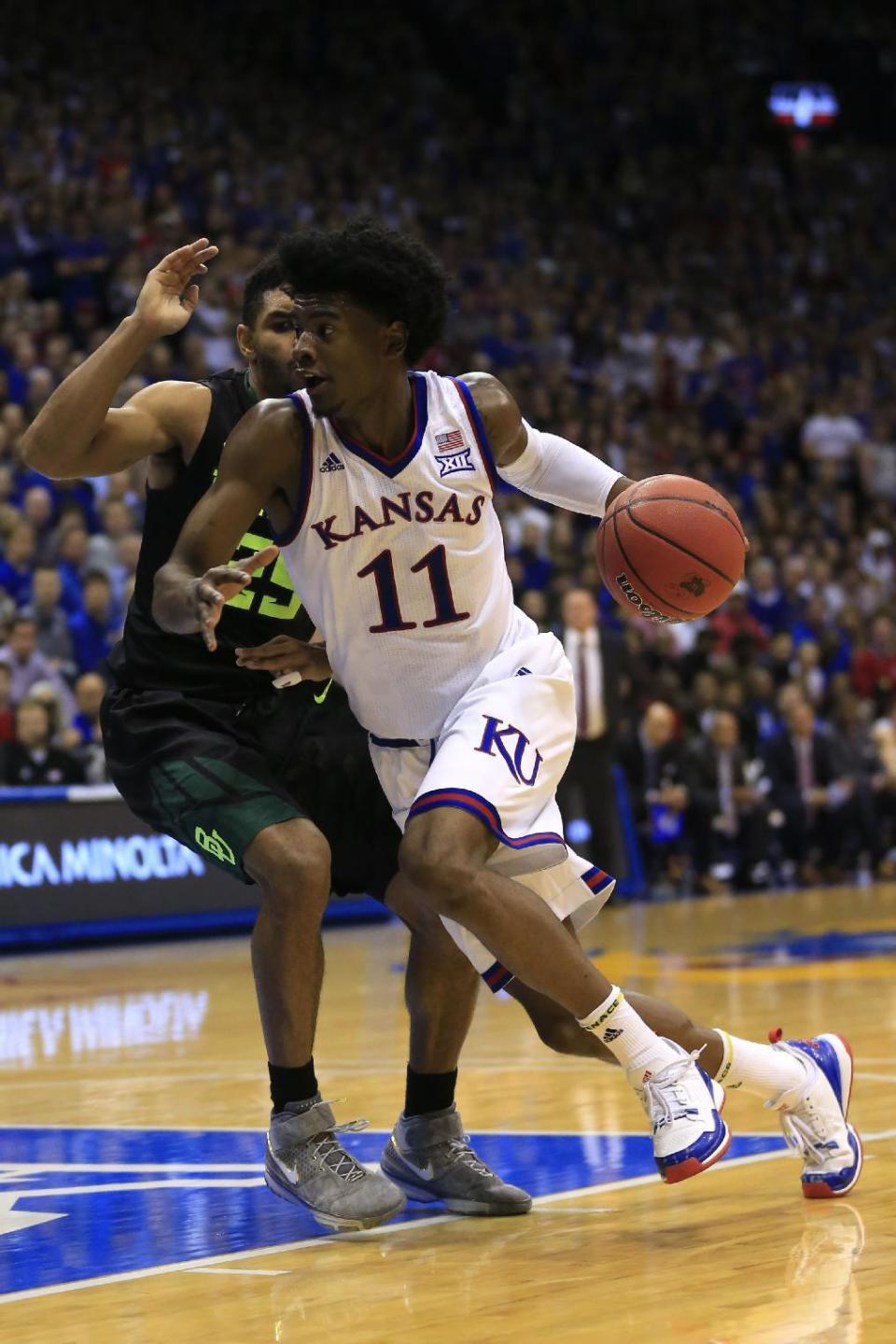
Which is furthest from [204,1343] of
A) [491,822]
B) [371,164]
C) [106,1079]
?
[371,164]

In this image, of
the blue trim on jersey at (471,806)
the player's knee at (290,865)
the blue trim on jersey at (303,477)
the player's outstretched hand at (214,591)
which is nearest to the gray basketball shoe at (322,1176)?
the player's knee at (290,865)

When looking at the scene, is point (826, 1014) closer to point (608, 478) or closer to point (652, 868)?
point (608, 478)

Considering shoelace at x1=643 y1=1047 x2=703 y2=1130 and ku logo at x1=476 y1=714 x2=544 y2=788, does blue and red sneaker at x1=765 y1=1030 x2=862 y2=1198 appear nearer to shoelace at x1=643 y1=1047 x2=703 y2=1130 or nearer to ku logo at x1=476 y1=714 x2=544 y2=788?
shoelace at x1=643 y1=1047 x2=703 y2=1130

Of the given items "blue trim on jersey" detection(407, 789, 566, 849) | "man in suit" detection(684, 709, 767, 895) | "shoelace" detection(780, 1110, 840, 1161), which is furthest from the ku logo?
"man in suit" detection(684, 709, 767, 895)

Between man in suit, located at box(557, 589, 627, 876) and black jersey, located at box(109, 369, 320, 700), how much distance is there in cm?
846

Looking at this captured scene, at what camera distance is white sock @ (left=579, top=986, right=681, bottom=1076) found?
13.7 ft

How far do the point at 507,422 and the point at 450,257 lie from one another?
15.7 meters

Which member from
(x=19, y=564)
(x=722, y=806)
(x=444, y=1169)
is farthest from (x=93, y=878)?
(x=444, y=1169)

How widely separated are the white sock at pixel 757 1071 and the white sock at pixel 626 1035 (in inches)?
10.7

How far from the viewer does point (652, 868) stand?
1491 cm

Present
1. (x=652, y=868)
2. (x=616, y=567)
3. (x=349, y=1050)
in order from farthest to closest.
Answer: (x=652, y=868) < (x=349, y=1050) < (x=616, y=567)

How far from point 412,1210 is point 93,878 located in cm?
700

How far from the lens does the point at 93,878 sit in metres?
11.3

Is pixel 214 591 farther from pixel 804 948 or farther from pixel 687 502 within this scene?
pixel 804 948
